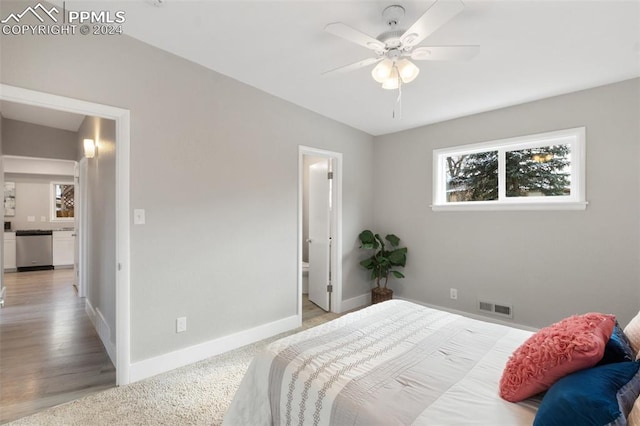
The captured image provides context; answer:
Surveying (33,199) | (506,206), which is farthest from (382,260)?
(33,199)

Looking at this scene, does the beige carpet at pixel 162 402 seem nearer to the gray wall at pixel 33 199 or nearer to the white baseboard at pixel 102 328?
the white baseboard at pixel 102 328

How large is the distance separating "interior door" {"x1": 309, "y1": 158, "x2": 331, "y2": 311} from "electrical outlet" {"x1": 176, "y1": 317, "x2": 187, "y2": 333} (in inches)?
75.3

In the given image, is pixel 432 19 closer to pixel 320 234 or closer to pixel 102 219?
pixel 320 234

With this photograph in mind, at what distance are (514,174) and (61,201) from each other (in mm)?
9435

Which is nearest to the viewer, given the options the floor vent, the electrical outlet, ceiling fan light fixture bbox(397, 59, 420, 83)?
ceiling fan light fixture bbox(397, 59, 420, 83)

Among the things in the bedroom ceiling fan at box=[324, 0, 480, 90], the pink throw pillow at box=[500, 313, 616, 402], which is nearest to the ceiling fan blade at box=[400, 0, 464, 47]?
the bedroom ceiling fan at box=[324, 0, 480, 90]

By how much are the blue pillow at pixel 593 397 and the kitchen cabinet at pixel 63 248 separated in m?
8.67

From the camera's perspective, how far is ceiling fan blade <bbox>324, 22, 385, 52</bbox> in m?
1.61

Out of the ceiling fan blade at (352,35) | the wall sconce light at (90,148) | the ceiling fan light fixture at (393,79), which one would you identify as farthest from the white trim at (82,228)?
the ceiling fan light fixture at (393,79)

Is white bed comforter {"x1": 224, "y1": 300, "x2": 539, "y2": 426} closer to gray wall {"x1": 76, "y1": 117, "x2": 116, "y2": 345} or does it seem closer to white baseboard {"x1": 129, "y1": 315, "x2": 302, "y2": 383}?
white baseboard {"x1": 129, "y1": 315, "x2": 302, "y2": 383}

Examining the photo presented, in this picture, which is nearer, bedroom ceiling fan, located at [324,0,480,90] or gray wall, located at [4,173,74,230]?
bedroom ceiling fan, located at [324,0,480,90]

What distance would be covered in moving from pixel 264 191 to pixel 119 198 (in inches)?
51.9

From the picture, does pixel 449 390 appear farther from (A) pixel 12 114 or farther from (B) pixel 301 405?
(A) pixel 12 114

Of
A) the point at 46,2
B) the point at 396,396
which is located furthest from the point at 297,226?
the point at 46,2
